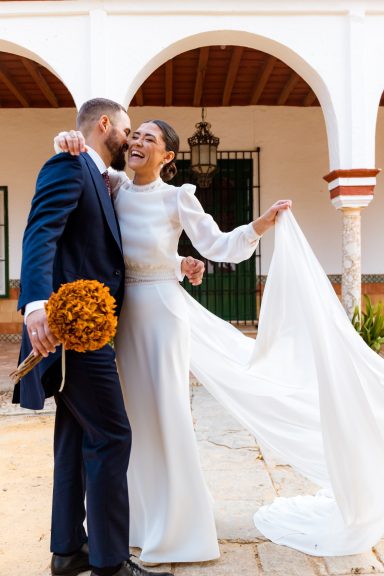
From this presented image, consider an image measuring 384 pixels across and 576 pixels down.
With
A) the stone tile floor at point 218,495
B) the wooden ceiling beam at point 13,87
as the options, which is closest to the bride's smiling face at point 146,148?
the stone tile floor at point 218,495

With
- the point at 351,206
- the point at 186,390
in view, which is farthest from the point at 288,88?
the point at 186,390

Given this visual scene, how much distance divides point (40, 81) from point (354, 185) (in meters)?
4.61

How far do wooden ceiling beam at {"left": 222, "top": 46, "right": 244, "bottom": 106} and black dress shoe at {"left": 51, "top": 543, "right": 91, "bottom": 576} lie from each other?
6.59 metres

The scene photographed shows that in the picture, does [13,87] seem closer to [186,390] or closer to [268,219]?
[268,219]

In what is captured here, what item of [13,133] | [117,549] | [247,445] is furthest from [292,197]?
[117,549]

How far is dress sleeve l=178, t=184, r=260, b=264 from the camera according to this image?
8.46 feet

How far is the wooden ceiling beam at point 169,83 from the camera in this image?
8092mm

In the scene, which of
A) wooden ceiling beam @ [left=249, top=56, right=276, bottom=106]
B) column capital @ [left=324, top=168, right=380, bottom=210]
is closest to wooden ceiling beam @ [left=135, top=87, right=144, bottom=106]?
wooden ceiling beam @ [left=249, top=56, right=276, bottom=106]

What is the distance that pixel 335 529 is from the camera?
2.69m

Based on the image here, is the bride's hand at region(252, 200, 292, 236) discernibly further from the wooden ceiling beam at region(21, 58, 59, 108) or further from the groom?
the wooden ceiling beam at region(21, 58, 59, 108)

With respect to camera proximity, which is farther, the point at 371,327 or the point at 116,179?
the point at 371,327

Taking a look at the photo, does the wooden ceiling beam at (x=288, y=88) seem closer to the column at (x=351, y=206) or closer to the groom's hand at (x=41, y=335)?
the column at (x=351, y=206)

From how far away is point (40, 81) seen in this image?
27.7ft

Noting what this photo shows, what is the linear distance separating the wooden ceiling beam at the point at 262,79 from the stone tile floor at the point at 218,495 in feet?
15.6
